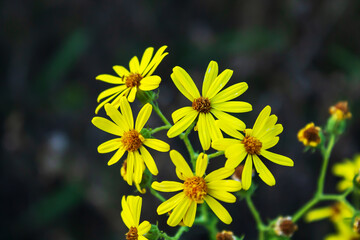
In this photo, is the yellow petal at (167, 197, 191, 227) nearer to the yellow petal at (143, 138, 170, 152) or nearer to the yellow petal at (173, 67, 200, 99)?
the yellow petal at (143, 138, 170, 152)

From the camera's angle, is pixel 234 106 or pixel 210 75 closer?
pixel 234 106

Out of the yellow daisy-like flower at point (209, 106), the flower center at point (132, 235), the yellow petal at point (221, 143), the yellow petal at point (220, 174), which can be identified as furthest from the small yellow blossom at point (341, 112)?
the flower center at point (132, 235)

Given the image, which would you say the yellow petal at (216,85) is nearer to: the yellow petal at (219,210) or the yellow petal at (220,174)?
the yellow petal at (220,174)

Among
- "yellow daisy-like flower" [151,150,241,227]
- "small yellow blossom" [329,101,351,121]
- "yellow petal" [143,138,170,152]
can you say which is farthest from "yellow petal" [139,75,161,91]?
"small yellow blossom" [329,101,351,121]

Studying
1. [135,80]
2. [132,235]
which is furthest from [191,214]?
[135,80]

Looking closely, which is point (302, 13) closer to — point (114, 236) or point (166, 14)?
point (166, 14)

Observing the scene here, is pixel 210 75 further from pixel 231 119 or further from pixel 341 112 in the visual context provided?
pixel 341 112
